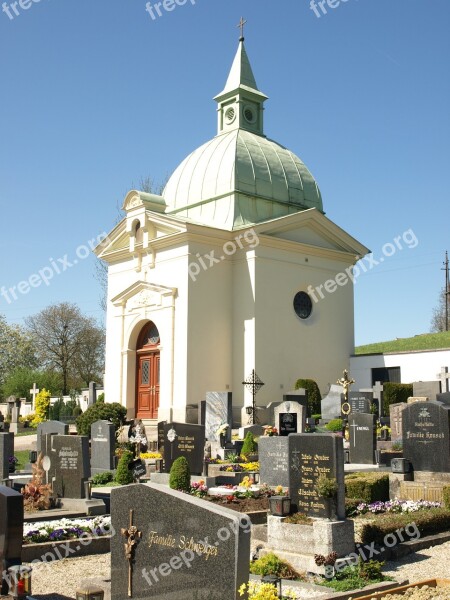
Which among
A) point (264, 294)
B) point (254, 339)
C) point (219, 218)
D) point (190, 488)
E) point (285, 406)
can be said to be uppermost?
point (219, 218)

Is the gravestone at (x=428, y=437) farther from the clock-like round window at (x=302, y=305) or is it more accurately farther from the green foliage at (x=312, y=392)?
the clock-like round window at (x=302, y=305)

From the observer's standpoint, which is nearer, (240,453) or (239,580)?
(239,580)

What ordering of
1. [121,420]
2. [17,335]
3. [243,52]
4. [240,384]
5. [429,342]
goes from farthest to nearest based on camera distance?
[17,335] < [429,342] < [243,52] < [240,384] < [121,420]

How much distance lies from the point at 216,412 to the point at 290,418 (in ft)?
11.2

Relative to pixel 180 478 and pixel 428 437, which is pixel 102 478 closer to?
pixel 180 478

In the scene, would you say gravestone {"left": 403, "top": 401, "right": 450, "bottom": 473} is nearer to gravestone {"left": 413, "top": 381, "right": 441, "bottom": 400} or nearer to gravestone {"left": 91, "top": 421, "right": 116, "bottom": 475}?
gravestone {"left": 91, "top": 421, "right": 116, "bottom": 475}

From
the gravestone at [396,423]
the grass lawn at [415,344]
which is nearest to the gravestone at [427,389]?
the gravestone at [396,423]

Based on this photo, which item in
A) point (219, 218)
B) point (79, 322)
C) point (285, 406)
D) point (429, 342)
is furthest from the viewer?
point (79, 322)

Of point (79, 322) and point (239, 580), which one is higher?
point (79, 322)

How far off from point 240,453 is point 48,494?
8.11 meters

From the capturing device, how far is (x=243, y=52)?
117 ft

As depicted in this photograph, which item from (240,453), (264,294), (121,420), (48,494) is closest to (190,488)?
(48,494)

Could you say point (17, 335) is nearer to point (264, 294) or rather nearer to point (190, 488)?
point (264, 294)

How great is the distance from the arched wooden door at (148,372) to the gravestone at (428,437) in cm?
1660
